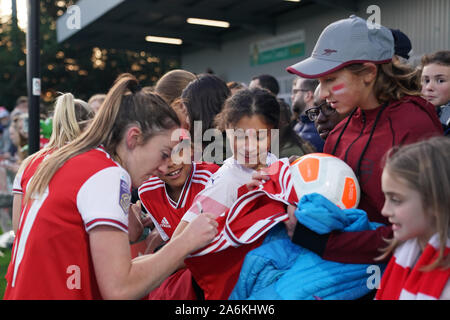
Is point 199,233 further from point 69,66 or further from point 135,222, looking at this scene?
point 69,66

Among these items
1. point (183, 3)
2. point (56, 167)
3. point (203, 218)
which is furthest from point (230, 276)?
point (183, 3)

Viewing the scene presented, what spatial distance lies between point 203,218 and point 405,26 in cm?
856

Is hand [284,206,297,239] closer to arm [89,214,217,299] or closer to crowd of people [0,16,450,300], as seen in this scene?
crowd of people [0,16,450,300]

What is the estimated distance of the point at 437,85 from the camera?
3.43 m

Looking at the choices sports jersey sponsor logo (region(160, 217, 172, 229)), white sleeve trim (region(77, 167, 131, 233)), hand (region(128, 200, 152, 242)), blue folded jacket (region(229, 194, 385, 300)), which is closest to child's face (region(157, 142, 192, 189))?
sports jersey sponsor logo (region(160, 217, 172, 229))

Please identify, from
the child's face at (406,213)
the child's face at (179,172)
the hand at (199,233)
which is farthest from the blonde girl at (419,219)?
the child's face at (179,172)

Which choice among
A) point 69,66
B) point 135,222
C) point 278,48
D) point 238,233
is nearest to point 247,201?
point 238,233

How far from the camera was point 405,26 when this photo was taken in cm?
900

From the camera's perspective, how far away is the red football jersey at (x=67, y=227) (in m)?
1.71

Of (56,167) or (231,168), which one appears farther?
(231,168)

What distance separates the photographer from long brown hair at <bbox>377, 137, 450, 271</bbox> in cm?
152

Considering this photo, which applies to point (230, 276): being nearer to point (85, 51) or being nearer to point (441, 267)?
point (441, 267)

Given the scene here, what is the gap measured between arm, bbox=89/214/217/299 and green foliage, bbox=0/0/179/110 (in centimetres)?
2311

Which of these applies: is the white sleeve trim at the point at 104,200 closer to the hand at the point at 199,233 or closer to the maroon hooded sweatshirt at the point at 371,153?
the hand at the point at 199,233
